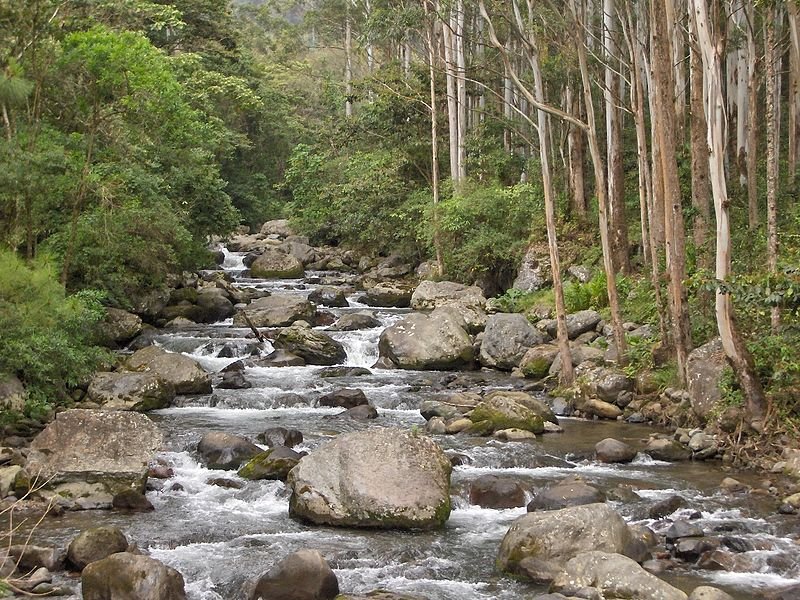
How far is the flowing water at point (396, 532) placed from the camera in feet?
28.3

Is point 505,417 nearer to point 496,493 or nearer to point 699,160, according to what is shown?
point 496,493

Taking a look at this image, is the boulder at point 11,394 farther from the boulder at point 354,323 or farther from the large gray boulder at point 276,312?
the boulder at point 354,323

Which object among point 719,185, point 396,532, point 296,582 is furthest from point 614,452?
point 296,582

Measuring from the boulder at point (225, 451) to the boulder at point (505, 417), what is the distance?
3857 millimetres

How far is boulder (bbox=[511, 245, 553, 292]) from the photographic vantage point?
2498 cm

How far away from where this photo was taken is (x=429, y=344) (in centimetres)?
2033

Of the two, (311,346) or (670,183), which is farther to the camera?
(311,346)

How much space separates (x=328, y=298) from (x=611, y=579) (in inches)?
786

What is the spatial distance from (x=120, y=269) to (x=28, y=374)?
6.21 meters

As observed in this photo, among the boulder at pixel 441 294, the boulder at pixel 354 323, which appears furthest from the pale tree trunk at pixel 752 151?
the boulder at pixel 354 323

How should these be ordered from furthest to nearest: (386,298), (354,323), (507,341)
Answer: (386,298)
(354,323)
(507,341)

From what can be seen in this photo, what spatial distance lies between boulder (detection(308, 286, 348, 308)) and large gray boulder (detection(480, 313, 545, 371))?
7.31 metres

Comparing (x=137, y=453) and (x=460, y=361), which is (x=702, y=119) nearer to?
(x=460, y=361)

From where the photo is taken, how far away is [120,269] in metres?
20.5
